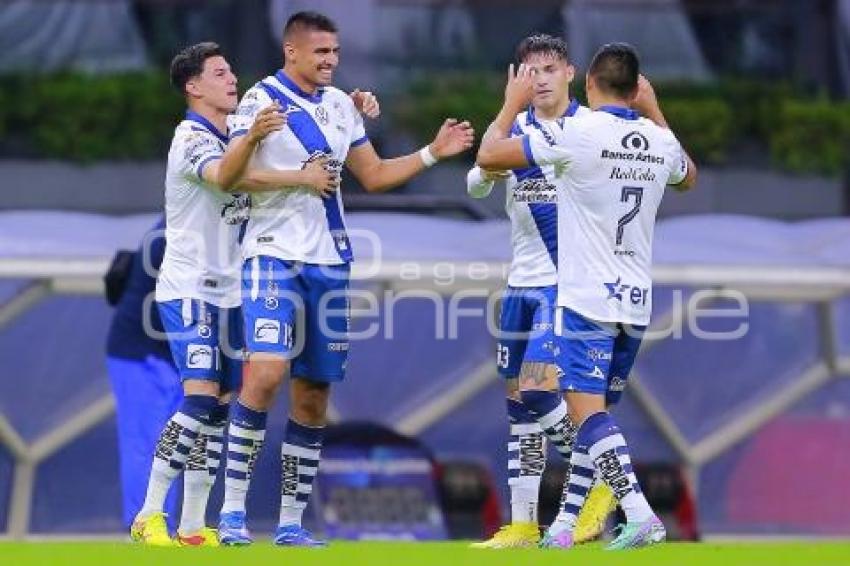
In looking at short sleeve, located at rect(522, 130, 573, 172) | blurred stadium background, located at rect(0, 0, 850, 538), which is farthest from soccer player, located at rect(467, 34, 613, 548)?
blurred stadium background, located at rect(0, 0, 850, 538)

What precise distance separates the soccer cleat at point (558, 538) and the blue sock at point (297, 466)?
114 cm

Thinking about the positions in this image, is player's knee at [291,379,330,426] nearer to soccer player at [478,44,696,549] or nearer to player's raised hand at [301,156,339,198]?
player's raised hand at [301,156,339,198]

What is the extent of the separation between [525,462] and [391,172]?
1.53 metres

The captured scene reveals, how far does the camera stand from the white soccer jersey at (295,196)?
486 inches

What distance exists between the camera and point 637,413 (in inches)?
703

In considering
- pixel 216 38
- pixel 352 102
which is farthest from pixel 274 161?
Answer: pixel 216 38

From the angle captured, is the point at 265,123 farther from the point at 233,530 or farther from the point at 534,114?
the point at 233,530

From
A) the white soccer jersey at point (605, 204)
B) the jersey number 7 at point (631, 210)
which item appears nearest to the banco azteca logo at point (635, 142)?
the white soccer jersey at point (605, 204)

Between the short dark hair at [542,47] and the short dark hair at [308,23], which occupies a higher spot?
the short dark hair at [308,23]

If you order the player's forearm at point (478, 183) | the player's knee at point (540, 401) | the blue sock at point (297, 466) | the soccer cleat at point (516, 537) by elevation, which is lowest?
the soccer cleat at point (516, 537)

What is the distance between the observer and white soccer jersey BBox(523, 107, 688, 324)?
38.8ft

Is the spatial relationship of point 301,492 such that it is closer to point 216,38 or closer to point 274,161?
point 274,161

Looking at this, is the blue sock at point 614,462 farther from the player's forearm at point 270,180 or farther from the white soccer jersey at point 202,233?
the white soccer jersey at point 202,233

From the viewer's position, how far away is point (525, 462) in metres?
13.0
